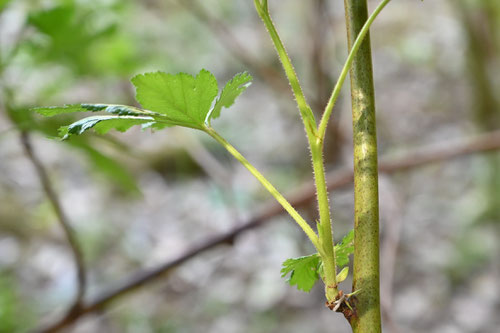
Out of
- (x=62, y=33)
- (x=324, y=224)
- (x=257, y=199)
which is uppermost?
(x=62, y=33)

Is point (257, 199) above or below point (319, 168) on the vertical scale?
below

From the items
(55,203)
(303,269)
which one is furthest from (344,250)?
Result: (55,203)

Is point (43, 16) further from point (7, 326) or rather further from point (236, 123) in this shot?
point (236, 123)

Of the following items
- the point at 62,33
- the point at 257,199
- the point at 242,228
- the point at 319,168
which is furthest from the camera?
the point at 257,199

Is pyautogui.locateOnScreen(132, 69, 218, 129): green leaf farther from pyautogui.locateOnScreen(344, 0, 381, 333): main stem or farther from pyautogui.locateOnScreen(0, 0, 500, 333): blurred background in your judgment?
pyautogui.locateOnScreen(0, 0, 500, 333): blurred background

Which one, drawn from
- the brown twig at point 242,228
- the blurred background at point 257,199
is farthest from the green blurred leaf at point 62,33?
the brown twig at point 242,228

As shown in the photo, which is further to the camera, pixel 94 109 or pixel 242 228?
pixel 242 228

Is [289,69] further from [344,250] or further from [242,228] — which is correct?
[242,228]

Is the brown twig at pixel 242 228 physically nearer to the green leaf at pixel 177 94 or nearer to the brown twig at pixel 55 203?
the brown twig at pixel 55 203
